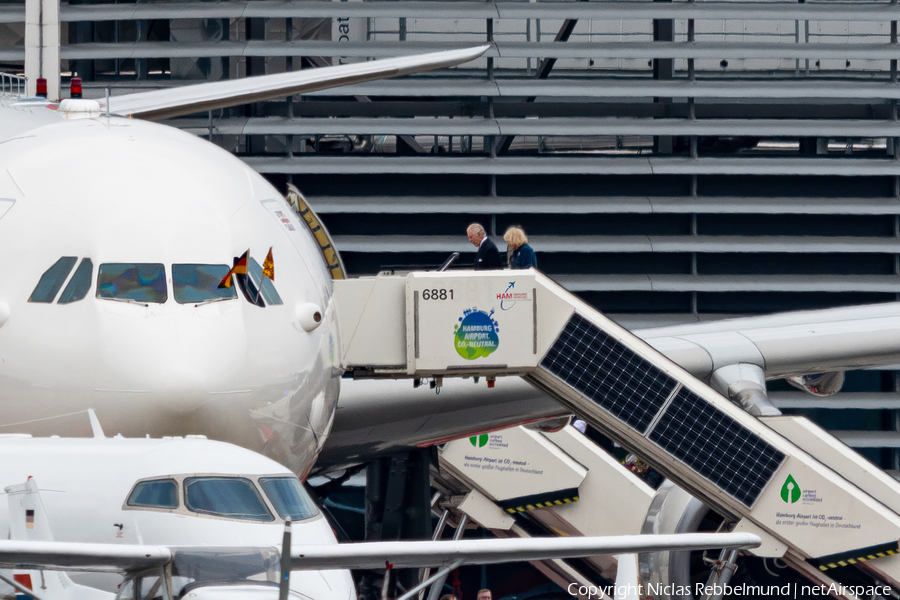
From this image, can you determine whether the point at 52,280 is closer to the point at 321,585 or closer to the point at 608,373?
the point at 321,585

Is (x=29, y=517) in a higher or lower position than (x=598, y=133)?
lower

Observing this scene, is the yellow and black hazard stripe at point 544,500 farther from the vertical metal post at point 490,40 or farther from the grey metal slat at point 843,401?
the vertical metal post at point 490,40

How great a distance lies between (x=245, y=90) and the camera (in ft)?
42.4

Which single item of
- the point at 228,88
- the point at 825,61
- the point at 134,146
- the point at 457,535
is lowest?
the point at 457,535

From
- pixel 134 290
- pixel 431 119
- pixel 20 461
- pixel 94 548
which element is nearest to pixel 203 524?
pixel 94 548

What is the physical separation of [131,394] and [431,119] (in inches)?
498

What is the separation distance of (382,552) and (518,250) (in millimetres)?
7200

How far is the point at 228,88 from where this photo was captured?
13.2m

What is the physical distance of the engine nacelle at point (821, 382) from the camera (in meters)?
14.3

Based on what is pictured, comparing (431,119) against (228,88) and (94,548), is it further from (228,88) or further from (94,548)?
(94,548)

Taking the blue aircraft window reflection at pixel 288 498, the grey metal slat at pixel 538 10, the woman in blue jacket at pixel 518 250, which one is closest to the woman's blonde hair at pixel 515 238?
the woman in blue jacket at pixel 518 250

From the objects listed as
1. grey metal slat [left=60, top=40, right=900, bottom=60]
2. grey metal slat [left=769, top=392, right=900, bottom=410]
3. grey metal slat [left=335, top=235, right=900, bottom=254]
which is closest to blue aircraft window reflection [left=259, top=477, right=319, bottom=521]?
grey metal slat [left=335, top=235, right=900, bottom=254]

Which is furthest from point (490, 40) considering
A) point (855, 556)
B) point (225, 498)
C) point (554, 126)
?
point (225, 498)

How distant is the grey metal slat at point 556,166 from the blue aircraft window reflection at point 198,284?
11369 millimetres
